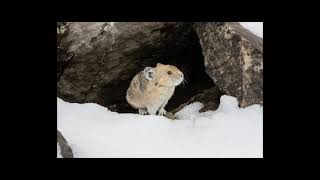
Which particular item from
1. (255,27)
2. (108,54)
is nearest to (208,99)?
(255,27)

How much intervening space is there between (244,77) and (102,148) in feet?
7.67

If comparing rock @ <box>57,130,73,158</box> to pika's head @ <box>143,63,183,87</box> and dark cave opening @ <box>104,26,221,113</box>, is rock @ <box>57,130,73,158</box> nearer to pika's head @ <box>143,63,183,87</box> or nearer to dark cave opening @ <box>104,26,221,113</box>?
pika's head @ <box>143,63,183,87</box>

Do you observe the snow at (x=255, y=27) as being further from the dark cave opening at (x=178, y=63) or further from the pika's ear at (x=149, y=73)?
the pika's ear at (x=149, y=73)

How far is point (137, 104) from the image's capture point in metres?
7.70

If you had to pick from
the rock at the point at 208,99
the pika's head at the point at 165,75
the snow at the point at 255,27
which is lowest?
the rock at the point at 208,99

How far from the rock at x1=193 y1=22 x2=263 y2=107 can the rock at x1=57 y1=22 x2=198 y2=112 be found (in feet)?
2.64

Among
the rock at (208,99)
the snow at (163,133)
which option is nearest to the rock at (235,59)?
the snow at (163,133)

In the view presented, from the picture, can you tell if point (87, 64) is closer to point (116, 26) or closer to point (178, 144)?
point (116, 26)

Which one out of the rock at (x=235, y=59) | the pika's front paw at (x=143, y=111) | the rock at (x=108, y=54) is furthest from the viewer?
the rock at (x=108, y=54)

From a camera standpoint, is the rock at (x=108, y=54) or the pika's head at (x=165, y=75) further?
the rock at (x=108, y=54)

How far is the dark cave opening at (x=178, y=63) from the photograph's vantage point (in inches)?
329

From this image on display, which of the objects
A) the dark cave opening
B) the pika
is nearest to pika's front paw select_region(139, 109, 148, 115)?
the pika

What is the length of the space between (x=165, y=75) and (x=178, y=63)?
160 cm

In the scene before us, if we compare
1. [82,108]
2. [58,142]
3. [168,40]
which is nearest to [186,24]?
[168,40]
